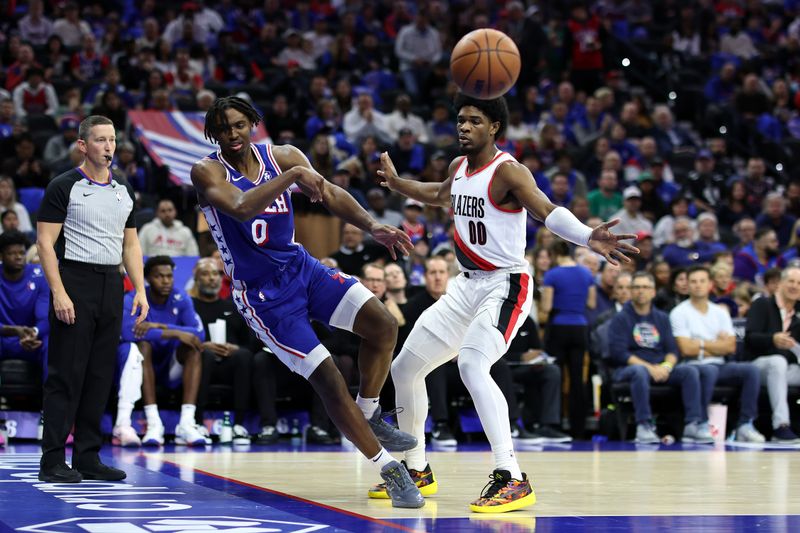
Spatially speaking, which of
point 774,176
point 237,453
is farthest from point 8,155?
point 774,176

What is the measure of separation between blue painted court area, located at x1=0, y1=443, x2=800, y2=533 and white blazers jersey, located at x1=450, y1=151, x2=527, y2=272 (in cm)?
143

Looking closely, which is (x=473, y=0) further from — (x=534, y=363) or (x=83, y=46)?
(x=534, y=363)

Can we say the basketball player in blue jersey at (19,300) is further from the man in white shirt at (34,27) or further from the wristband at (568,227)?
the man in white shirt at (34,27)

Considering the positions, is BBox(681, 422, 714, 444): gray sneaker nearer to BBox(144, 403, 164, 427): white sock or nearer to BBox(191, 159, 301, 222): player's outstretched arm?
BBox(144, 403, 164, 427): white sock

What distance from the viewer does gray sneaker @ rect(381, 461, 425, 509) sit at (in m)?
6.00

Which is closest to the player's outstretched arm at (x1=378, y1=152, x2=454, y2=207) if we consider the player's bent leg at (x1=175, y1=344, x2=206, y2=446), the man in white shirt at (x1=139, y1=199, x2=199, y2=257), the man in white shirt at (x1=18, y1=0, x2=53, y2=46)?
the player's bent leg at (x1=175, y1=344, x2=206, y2=446)

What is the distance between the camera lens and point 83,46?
57.6ft

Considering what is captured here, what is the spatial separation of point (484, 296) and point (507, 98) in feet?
43.5

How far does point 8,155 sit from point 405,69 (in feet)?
24.8

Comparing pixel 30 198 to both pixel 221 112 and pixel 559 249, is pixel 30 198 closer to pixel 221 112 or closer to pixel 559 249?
pixel 559 249

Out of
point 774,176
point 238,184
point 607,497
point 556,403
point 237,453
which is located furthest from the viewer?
point 774,176

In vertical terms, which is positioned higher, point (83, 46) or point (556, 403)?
point (83, 46)

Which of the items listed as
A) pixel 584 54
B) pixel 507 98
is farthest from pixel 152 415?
pixel 584 54

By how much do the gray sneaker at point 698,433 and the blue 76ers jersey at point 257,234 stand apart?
253 inches
